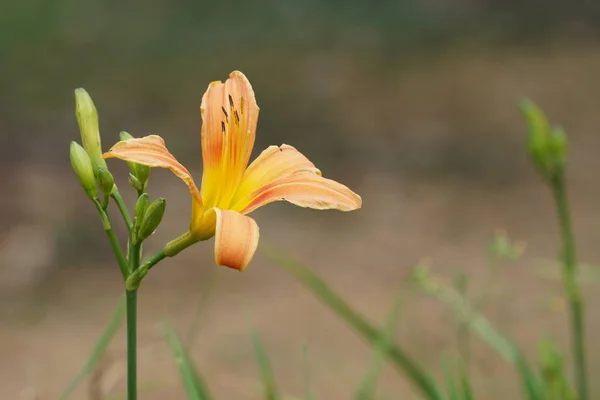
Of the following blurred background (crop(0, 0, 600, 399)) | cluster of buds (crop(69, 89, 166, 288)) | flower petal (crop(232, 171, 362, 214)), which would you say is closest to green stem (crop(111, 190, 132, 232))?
cluster of buds (crop(69, 89, 166, 288))

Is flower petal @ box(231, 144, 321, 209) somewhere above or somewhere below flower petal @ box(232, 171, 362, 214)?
above

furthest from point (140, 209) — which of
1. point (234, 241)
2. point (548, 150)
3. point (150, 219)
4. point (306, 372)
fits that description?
point (548, 150)

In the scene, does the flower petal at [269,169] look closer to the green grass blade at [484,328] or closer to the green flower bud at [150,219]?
the green flower bud at [150,219]

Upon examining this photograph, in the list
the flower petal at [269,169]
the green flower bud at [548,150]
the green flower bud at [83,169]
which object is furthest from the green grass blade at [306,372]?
the green flower bud at [548,150]

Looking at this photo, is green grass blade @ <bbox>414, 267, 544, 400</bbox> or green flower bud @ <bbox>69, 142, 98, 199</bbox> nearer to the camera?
green flower bud @ <bbox>69, 142, 98, 199</bbox>

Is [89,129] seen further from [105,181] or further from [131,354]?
[131,354]

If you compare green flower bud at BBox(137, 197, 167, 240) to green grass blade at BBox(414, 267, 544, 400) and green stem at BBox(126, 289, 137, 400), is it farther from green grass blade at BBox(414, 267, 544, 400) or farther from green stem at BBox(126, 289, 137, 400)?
green grass blade at BBox(414, 267, 544, 400)

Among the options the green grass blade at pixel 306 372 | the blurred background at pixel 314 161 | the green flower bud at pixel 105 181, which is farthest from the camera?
the blurred background at pixel 314 161
